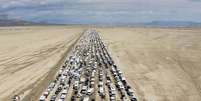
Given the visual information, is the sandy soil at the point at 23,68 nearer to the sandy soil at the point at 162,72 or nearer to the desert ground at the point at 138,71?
the desert ground at the point at 138,71

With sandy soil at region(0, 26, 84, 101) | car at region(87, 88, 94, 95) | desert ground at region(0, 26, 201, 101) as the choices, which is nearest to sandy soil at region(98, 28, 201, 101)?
desert ground at region(0, 26, 201, 101)

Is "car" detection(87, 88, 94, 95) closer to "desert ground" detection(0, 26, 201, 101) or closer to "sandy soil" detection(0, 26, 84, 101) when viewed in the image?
"desert ground" detection(0, 26, 201, 101)

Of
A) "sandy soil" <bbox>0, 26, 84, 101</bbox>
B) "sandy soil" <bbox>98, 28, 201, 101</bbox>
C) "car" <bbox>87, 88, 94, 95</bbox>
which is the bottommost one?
"sandy soil" <bbox>98, 28, 201, 101</bbox>

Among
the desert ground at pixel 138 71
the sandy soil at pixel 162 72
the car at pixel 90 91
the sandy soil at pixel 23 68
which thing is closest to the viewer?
the car at pixel 90 91

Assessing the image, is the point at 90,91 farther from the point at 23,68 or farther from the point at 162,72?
the point at 23,68

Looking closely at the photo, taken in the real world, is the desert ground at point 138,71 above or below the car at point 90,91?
below

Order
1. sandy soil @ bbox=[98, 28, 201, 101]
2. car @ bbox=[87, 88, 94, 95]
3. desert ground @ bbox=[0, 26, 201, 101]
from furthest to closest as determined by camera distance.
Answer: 1. desert ground @ bbox=[0, 26, 201, 101]
2. sandy soil @ bbox=[98, 28, 201, 101]
3. car @ bbox=[87, 88, 94, 95]

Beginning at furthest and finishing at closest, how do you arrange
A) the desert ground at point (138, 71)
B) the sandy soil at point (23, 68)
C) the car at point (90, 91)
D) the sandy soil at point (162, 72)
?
the sandy soil at point (23, 68) < the desert ground at point (138, 71) < the sandy soil at point (162, 72) < the car at point (90, 91)

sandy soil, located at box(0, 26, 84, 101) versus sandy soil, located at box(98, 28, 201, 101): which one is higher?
sandy soil, located at box(0, 26, 84, 101)

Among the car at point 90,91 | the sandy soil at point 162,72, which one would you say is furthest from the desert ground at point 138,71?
the car at point 90,91

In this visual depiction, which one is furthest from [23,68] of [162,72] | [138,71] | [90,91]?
[162,72]

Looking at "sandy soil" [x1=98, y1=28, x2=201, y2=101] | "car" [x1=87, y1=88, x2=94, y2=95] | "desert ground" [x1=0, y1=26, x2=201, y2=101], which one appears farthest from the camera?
"desert ground" [x1=0, y1=26, x2=201, y2=101]
